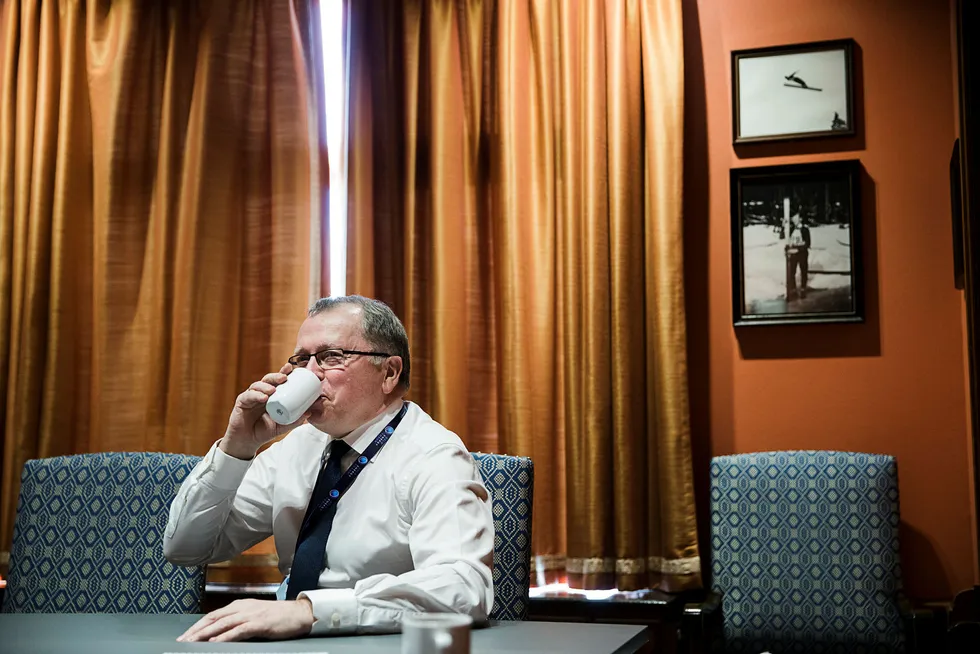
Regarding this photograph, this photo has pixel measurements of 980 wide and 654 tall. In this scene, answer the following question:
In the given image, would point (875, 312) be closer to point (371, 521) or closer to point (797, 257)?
point (797, 257)

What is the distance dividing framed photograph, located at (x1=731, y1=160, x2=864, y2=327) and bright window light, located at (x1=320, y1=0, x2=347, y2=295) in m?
1.38

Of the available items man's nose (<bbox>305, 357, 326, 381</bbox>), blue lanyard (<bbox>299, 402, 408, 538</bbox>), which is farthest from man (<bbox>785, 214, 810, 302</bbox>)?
man's nose (<bbox>305, 357, 326, 381</bbox>)

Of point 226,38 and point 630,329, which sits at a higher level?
point 226,38

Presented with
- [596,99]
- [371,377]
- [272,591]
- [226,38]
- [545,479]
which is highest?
[226,38]

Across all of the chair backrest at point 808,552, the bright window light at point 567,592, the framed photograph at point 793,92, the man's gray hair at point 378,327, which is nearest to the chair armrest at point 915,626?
the chair backrest at point 808,552

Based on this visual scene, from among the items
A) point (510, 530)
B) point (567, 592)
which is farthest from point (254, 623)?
point (567, 592)

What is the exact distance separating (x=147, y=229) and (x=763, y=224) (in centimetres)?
219

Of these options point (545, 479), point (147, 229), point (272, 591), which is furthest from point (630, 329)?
point (147, 229)

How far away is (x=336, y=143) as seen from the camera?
11.8ft

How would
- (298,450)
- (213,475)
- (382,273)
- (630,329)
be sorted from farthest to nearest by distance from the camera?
(382,273) → (630,329) → (298,450) → (213,475)

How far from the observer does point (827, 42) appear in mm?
3289

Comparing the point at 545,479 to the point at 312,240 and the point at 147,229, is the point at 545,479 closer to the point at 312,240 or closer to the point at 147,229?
the point at 312,240

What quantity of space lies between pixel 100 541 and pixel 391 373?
0.81m

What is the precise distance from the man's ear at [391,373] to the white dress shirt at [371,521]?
4 cm
